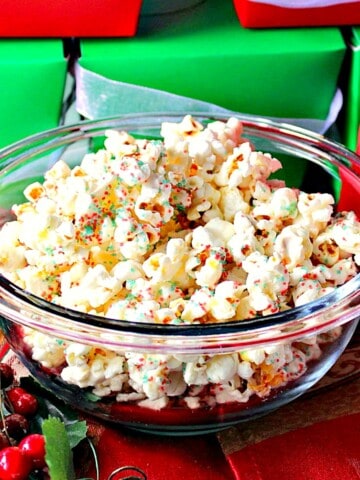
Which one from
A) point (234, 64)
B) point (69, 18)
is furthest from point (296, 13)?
point (69, 18)

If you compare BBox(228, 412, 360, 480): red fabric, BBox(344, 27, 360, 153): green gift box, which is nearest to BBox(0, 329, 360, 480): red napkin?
BBox(228, 412, 360, 480): red fabric

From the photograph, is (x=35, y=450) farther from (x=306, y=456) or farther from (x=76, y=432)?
(x=306, y=456)

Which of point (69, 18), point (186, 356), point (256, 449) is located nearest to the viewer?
point (186, 356)

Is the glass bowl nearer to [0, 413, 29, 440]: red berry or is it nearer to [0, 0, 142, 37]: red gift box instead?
[0, 413, 29, 440]: red berry

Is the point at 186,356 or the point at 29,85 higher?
the point at 29,85

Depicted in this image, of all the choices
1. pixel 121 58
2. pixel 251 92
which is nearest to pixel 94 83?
pixel 121 58

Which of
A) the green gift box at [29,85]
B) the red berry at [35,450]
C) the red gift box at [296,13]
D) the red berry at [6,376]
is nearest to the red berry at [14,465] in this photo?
the red berry at [35,450]

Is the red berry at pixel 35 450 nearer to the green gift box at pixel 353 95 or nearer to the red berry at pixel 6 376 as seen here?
the red berry at pixel 6 376
